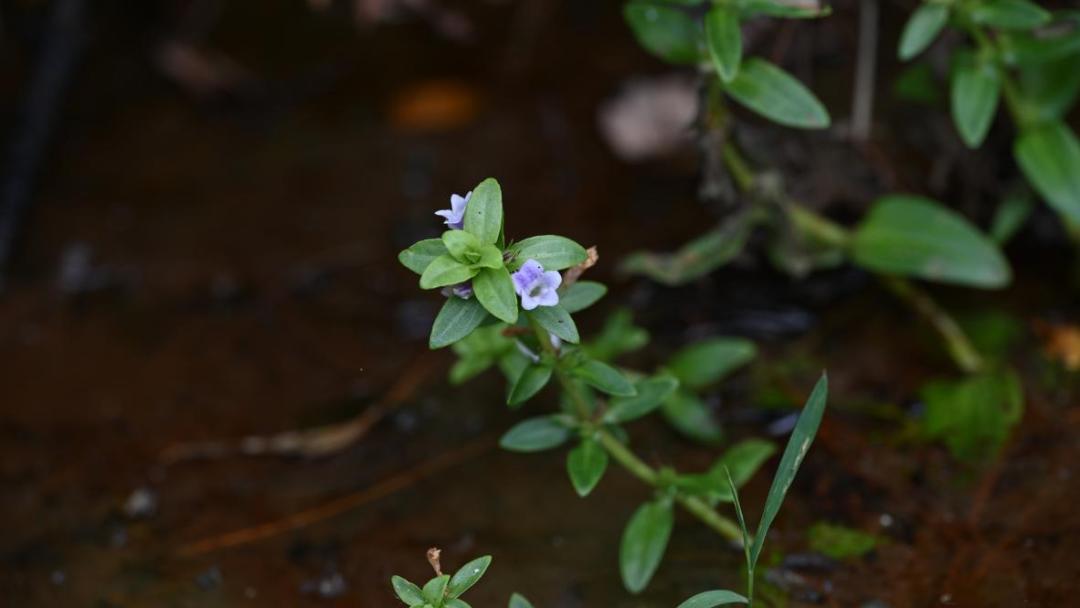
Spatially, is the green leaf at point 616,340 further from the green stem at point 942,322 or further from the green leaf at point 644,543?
the green stem at point 942,322

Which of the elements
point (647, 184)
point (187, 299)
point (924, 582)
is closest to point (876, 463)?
point (924, 582)

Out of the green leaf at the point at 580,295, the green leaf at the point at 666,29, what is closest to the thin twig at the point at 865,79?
the green leaf at the point at 666,29

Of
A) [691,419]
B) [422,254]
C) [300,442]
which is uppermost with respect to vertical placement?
[422,254]

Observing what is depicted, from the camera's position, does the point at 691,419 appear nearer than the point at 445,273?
No

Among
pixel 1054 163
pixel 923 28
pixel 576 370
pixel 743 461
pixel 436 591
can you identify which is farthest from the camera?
pixel 1054 163

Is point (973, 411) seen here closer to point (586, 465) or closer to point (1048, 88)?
point (1048, 88)

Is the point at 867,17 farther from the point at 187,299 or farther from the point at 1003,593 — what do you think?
the point at 187,299

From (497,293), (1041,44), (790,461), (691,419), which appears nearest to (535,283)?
(497,293)

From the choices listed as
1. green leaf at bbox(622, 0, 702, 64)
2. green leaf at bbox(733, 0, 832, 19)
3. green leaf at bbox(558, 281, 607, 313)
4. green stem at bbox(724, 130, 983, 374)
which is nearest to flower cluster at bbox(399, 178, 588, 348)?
green leaf at bbox(558, 281, 607, 313)
